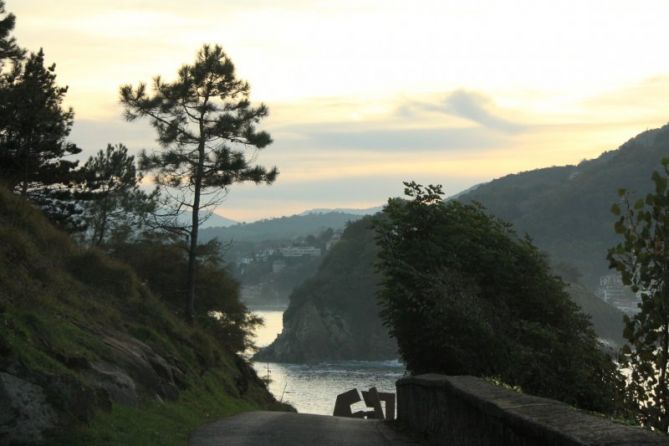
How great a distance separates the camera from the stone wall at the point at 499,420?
701 cm

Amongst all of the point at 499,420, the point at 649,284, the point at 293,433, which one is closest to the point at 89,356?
the point at 293,433

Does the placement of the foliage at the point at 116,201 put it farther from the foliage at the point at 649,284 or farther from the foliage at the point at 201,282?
the foliage at the point at 649,284

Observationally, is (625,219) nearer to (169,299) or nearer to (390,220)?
(390,220)

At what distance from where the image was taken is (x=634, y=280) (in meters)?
8.47

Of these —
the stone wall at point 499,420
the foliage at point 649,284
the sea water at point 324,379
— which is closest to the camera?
the stone wall at point 499,420

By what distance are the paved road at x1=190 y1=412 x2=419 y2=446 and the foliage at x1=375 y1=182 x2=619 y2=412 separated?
2614 mm

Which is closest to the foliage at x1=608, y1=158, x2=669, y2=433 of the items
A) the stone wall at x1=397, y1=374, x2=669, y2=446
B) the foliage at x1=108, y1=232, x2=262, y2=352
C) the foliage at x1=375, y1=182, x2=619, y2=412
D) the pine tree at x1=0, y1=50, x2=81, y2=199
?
the stone wall at x1=397, y1=374, x2=669, y2=446

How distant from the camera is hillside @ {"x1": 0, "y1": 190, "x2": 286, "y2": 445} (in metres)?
13.3

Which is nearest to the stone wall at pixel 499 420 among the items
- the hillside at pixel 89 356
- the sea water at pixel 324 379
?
the hillside at pixel 89 356

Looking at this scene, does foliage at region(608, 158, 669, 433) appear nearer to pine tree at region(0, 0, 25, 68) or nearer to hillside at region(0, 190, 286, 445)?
hillside at region(0, 190, 286, 445)

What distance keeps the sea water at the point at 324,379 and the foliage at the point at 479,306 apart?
73.7 metres

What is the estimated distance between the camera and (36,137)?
142 ft

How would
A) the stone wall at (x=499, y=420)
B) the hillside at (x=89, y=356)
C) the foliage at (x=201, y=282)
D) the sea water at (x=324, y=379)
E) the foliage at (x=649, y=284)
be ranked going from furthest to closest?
1. the sea water at (x=324, y=379)
2. the foliage at (x=201, y=282)
3. the hillside at (x=89, y=356)
4. the foliage at (x=649, y=284)
5. the stone wall at (x=499, y=420)

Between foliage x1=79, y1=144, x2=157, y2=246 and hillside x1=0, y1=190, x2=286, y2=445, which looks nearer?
hillside x1=0, y1=190, x2=286, y2=445
